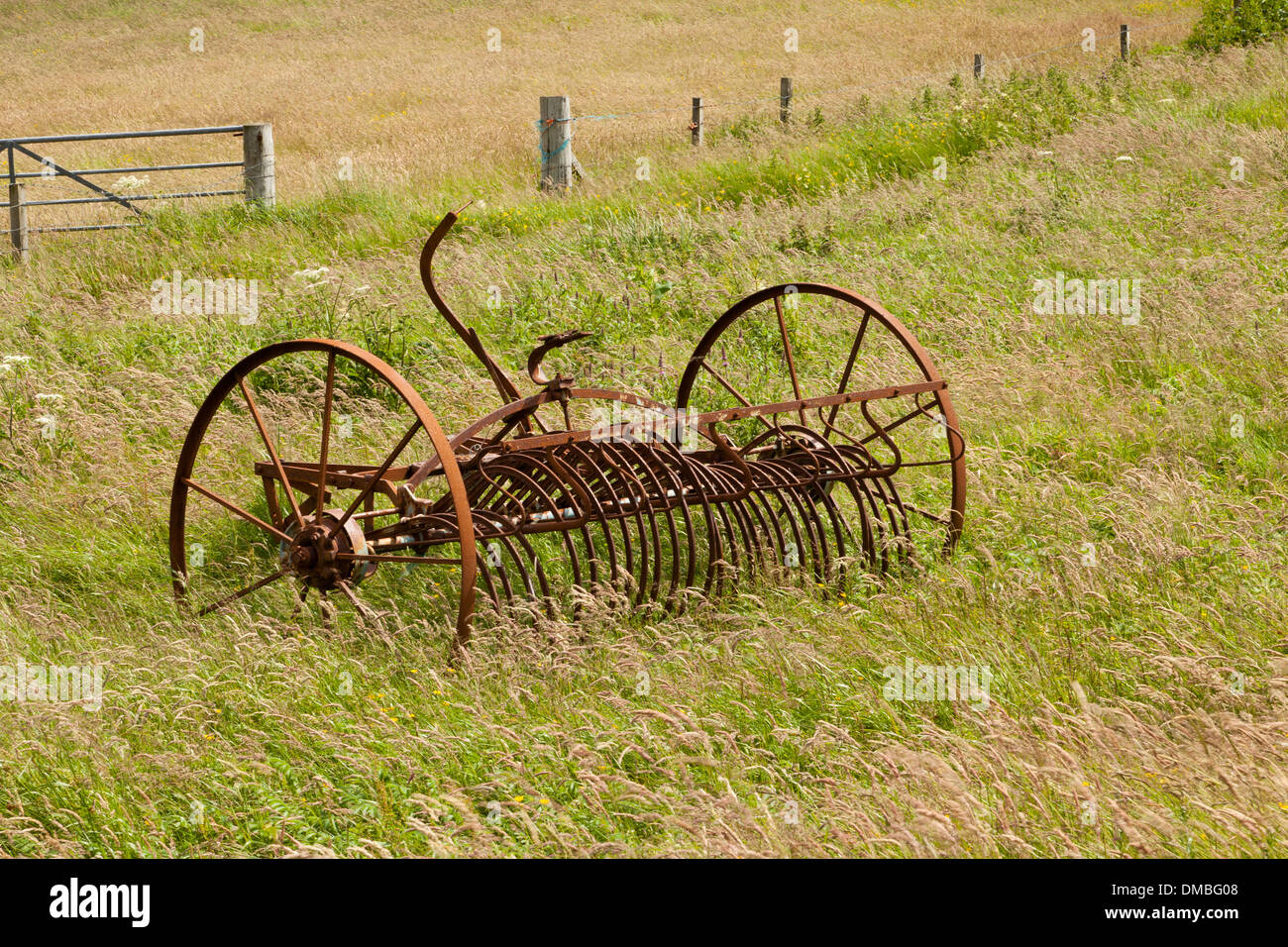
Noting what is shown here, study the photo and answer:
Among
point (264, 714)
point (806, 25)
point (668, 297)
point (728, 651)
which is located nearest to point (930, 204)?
point (668, 297)

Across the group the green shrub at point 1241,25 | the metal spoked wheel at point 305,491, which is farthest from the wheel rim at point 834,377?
the green shrub at point 1241,25

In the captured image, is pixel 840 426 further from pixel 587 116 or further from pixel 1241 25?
pixel 1241 25

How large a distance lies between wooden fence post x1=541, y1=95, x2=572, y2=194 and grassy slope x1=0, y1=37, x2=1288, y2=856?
92.4 inches

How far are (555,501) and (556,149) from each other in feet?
23.7

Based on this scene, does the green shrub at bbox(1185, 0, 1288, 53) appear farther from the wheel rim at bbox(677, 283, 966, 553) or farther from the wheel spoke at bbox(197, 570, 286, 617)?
the wheel spoke at bbox(197, 570, 286, 617)

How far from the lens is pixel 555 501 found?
15.7ft

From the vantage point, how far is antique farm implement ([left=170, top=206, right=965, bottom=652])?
441cm

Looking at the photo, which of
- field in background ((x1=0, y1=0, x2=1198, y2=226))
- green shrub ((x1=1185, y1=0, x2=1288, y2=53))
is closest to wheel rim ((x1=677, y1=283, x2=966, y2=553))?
field in background ((x1=0, y1=0, x2=1198, y2=226))

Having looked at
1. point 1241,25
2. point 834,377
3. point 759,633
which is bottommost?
point 759,633

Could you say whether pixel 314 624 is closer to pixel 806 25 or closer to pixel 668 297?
pixel 668 297

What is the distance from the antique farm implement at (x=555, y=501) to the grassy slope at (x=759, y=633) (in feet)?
0.71

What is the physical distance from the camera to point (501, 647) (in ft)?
13.5

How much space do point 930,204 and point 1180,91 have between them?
441cm

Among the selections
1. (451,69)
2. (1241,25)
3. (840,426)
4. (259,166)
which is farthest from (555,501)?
(451,69)
